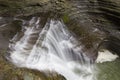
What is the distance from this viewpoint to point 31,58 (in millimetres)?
6617

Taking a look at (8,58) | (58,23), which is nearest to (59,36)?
(58,23)

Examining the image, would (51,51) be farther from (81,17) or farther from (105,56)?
(105,56)

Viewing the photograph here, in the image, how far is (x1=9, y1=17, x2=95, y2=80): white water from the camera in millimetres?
6555

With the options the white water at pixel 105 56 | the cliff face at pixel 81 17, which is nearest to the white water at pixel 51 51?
the cliff face at pixel 81 17

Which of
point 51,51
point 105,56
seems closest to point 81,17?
point 105,56

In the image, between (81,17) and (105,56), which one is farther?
(105,56)

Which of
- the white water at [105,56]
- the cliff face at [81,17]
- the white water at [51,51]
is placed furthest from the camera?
the white water at [105,56]

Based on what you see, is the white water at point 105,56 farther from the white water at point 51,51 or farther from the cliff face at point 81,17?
the white water at point 51,51

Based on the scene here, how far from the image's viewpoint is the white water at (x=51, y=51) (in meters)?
6.55

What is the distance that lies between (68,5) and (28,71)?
3362mm

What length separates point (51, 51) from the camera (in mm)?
7461

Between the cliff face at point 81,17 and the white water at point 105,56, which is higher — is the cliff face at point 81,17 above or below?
above

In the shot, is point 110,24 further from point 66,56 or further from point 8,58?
point 8,58

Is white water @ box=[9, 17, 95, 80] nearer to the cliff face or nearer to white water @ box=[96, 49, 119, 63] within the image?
the cliff face
